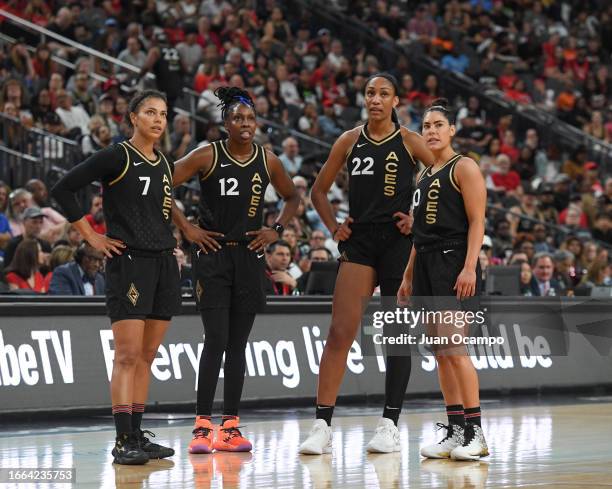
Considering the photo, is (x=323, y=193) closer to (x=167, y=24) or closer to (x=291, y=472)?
(x=291, y=472)

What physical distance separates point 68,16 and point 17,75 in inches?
87.0

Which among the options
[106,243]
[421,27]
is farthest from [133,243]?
[421,27]

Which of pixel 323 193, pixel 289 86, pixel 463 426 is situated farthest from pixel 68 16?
pixel 463 426

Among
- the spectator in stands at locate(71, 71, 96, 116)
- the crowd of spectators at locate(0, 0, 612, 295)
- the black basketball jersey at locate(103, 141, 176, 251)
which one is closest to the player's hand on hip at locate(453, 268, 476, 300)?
the black basketball jersey at locate(103, 141, 176, 251)

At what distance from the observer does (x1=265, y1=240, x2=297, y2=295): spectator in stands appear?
1439 centimetres

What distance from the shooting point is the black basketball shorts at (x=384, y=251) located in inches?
348

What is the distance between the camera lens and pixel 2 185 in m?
15.6

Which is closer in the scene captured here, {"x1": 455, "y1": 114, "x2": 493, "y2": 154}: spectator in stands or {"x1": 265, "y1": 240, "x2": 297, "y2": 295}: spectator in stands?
{"x1": 265, "y1": 240, "x2": 297, "y2": 295}: spectator in stands

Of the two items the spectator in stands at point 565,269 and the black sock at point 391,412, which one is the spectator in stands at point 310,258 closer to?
the spectator in stands at point 565,269

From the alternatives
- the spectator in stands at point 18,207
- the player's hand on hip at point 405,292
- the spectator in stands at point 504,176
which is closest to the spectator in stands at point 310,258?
the spectator in stands at point 18,207

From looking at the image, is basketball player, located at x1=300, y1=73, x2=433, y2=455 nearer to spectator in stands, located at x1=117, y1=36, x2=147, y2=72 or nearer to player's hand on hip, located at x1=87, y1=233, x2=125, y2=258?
player's hand on hip, located at x1=87, y1=233, x2=125, y2=258

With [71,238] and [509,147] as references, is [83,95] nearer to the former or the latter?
[71,238]

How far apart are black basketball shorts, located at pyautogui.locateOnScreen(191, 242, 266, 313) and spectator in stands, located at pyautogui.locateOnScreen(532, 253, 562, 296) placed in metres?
8.31

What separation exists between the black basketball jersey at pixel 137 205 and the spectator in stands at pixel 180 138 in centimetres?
995
